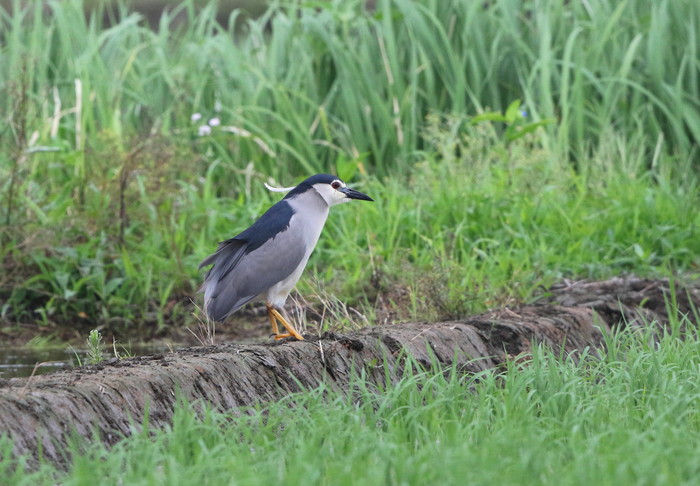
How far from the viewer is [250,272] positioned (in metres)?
4.27

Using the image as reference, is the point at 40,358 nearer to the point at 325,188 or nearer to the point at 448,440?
the point at 325,188

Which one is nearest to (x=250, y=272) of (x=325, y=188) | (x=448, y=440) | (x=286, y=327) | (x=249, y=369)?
(x=286, y=327)

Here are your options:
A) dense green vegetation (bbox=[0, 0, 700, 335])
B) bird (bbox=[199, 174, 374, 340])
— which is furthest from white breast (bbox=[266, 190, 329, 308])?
dense green vegetation (bbox=[0, 0, 700, 335])

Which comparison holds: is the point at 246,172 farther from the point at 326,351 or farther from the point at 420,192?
the point at 326,351

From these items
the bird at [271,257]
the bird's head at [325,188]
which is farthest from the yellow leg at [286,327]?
the bird's head at [325,188]

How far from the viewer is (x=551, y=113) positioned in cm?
754

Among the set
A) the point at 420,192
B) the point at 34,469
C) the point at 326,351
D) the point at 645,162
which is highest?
the point at 34,469

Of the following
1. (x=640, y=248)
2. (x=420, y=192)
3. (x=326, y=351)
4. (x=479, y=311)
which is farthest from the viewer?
(x=420, y=192)

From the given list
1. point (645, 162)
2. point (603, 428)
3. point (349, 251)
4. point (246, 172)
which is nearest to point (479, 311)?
point (349, 251)

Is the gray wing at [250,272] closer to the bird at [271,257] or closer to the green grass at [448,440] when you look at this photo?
the bird at [271,257]

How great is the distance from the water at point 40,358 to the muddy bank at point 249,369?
54.6 inches

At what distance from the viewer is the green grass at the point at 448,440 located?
2.30 meters

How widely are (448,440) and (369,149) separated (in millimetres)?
5669

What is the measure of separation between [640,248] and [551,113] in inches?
73.4
